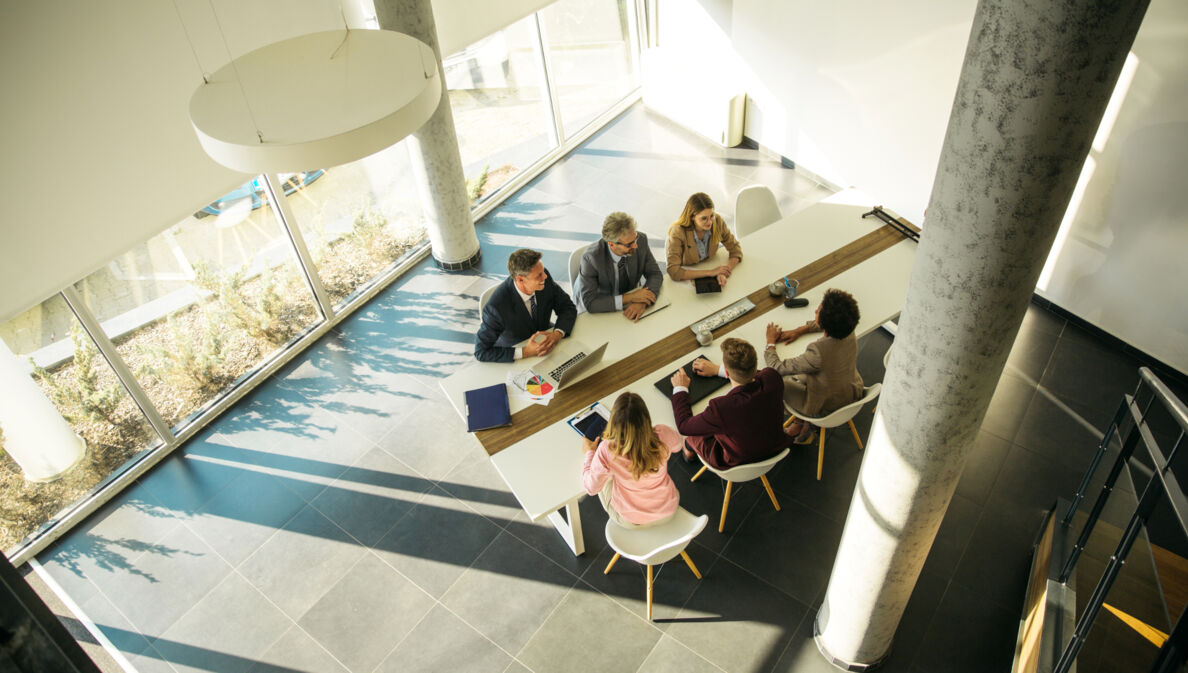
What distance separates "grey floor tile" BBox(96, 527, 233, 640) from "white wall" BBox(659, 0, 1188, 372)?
6.45 m

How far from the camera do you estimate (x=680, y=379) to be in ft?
14.1

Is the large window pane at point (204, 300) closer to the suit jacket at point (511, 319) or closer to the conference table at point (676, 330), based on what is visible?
the suit jacket at point (511, 319)

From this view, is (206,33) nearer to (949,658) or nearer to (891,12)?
(891,12)

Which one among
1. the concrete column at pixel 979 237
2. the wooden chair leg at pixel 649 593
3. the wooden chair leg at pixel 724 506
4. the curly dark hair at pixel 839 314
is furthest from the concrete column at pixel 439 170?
the concrete column at pixel 979 237

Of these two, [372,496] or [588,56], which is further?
[588,56]

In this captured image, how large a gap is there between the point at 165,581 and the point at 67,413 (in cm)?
135

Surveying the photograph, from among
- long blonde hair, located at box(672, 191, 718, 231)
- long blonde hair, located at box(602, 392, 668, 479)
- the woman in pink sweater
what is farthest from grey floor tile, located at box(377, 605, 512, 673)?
long blonde hair, located at box(672, 191, 718, 231)

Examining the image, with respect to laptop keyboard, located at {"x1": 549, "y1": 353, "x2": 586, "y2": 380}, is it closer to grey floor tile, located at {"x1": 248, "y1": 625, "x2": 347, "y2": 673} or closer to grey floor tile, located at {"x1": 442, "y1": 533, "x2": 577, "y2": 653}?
grey floor tile, located at {"x1": 442, "y1": 533, "x2": 577, "y2": 653}

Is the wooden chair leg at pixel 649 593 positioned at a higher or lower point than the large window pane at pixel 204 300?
lower

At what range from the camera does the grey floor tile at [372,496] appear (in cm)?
507

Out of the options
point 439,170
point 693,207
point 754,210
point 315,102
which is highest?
point 315,102

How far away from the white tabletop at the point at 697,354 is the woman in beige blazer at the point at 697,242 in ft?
0.71

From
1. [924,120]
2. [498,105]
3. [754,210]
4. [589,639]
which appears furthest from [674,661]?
[498,105]

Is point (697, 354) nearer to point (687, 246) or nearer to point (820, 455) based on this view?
point (687, 246)
